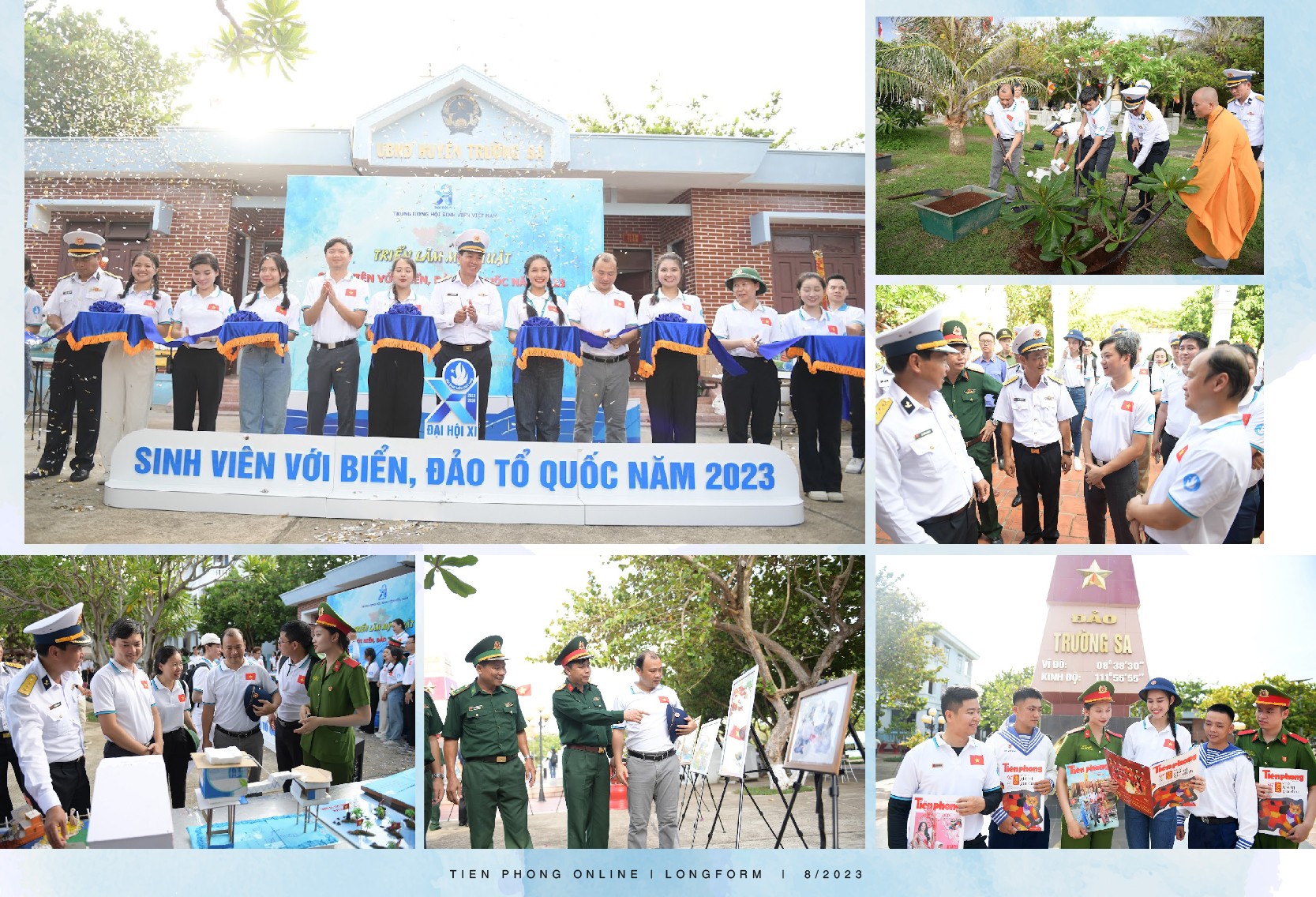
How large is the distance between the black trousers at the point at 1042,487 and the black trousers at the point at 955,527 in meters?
0.44

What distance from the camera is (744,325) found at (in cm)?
575

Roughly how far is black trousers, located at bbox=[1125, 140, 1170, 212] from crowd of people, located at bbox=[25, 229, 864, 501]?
1.50m

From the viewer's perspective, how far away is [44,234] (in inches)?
239

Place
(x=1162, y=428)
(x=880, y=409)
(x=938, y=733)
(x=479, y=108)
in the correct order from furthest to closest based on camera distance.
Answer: (x=479, y=108) < (x=1162, y=428) < (x=938, y=733) < (x=880, y=409)

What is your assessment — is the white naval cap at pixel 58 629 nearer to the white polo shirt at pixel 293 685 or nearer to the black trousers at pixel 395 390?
the white polo shirt at pixel 293 685

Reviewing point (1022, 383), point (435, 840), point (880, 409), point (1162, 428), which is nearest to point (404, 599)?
point (435, 840)

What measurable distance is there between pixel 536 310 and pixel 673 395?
3.01ft

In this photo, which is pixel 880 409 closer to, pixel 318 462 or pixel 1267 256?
pixel 1267 256

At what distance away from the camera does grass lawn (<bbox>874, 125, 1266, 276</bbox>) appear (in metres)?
4.76

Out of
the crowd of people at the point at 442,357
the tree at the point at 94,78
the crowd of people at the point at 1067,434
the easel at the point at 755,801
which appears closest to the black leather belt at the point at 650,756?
the easel at the point at 755,801

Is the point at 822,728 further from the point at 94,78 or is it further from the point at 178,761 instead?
the point at 94,78

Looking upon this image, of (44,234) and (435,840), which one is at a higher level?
(44,234)

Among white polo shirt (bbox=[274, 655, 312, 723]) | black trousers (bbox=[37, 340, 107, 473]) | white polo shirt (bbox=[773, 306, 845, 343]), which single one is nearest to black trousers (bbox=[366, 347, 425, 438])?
white polo shirt (bbox=[274, 655, 312, 723])

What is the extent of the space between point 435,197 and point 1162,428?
4.63 m
